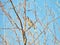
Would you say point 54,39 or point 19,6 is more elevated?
point 19,6

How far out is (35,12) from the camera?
1603mm

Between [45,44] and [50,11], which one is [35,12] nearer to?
[50,11]

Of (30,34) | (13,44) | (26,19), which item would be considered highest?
(26,19)

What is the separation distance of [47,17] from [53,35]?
23 cm

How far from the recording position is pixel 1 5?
3.88 ft

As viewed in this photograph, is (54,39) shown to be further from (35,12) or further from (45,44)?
(35,12)

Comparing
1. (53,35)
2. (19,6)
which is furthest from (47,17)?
(19,6)

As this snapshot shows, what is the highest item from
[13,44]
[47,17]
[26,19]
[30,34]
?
[26,19]

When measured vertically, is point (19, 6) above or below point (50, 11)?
above

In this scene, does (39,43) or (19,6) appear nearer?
(19,6)

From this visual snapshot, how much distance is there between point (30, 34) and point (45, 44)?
22cm

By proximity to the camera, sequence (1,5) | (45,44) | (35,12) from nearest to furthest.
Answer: (1,5) < (35,12) < (45,44)

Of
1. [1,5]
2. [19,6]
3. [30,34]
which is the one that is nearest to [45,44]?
[30,34]

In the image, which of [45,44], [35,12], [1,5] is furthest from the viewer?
[45,44]
